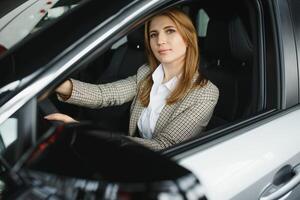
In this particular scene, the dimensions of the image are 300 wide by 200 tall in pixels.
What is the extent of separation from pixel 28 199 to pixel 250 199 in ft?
2.39

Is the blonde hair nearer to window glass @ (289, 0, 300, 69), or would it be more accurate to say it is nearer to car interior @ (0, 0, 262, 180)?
car interior @ (0, 0, 262, 180)

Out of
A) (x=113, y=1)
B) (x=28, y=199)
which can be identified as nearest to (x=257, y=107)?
(x=113, y=1)

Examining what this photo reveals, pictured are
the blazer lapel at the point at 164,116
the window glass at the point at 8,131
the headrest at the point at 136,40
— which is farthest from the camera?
the headrest at the point at 136,40

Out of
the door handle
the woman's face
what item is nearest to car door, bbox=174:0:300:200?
the door handle

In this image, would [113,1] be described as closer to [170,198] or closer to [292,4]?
[170,198]

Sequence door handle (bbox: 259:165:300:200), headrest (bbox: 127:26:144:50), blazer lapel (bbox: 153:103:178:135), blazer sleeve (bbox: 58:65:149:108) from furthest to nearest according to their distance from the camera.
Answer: headrest (bbox: 127:26:144:50), blazer sleeve (bbox: 58:65:149:108), blazer lapel (bbox: 153:103:178:135), door handle (bbox: 259:165:300:200)

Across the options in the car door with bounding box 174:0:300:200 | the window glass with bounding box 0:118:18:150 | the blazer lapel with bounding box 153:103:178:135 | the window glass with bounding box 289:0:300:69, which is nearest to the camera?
the window glass with bounding box 0:118:18:150

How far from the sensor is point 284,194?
1.65 m

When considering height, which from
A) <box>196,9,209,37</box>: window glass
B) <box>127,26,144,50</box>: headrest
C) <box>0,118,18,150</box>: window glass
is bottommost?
<box>127,26,144,50</box>: headrest

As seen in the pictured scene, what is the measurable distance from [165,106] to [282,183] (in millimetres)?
638

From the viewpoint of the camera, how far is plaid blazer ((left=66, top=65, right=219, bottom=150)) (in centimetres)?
187

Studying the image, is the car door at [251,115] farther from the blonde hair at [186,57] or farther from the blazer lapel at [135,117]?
the blazer lapel at [135,117]

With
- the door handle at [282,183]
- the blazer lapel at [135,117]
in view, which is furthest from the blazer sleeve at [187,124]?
the door handle at [282,183]

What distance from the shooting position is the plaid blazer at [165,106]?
1.87 m
